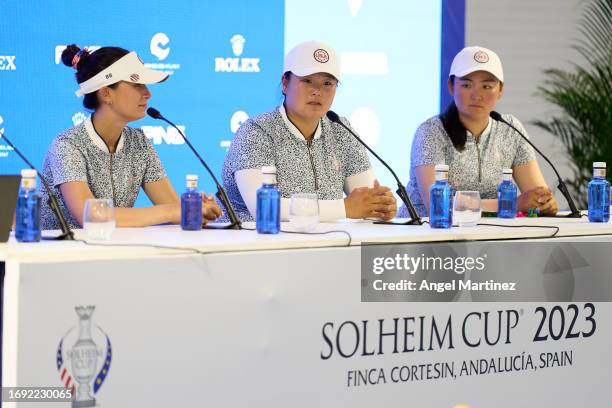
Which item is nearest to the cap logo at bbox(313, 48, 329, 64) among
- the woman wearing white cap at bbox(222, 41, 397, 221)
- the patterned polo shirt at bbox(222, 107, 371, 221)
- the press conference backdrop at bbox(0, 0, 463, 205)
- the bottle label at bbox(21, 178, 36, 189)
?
the woman wearing white cap at bbox(222, 41, 397, 221)

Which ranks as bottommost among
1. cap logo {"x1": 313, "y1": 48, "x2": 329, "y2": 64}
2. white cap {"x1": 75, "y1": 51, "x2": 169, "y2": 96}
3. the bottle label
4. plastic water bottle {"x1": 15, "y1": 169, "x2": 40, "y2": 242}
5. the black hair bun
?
plastic water bottle {"x1": 15, "y1": 169, "x2": 40, "y2": 242}

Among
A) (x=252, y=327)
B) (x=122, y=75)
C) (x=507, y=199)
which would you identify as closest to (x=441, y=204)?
(x=507, y=199)

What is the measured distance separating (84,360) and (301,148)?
60.6 inches

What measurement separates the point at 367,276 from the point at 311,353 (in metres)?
0.26

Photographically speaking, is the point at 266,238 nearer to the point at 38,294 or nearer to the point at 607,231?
the point at 38,294

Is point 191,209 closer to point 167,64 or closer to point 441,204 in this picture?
point 441,204

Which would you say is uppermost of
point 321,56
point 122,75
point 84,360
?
point 321,56

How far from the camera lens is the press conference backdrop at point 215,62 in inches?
163

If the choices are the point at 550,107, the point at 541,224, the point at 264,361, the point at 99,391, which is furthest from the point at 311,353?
the point at 550,107

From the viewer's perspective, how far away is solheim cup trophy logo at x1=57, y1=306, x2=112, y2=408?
195 cm

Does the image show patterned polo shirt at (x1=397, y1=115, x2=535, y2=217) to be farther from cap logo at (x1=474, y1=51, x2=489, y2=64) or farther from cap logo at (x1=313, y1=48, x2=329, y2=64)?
cap logo at (x1=313, y1=48, x2=329, y2=64)

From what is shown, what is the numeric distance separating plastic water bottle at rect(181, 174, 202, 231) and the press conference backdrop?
1720 millimetres

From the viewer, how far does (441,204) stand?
9.18ft

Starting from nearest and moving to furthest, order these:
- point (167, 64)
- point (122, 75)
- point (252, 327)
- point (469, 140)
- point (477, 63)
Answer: point (252, 327)
point (122, 75)
point (477, 63)
point (469, 140)
point (167, 64)
